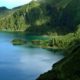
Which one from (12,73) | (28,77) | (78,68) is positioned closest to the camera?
(78,68)

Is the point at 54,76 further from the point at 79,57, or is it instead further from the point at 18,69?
the point at 18,69

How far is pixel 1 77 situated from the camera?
144 metres

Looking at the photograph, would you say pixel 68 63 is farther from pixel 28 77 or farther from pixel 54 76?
pixel 28 77

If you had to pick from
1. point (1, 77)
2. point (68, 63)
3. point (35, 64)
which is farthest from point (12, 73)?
point (68, 63)

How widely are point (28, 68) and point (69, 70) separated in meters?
59.8

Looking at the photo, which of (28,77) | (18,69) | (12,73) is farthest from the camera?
(18,69)

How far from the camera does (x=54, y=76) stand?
11794cm

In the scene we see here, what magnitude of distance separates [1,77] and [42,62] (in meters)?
49.1

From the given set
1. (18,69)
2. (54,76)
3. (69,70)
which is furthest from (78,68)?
(18,69)

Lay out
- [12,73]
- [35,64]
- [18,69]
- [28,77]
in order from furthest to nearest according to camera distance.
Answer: [35,64] → [18,69] → [12,73] → [28,77]

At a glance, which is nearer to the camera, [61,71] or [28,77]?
[61,71]

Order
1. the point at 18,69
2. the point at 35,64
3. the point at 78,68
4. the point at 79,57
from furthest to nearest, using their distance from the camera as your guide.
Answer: the point at 35,64 < the point at 18,69 < the point at 79,57 < the point at 78,68

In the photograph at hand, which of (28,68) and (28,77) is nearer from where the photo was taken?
(28,77)

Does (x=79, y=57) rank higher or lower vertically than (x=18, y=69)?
higher
